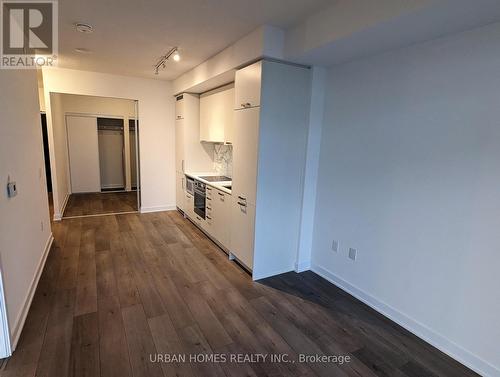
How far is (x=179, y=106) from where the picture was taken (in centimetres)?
525

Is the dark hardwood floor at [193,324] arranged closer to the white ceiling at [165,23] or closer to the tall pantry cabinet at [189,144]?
the tall pantry cabinet at [189,144]

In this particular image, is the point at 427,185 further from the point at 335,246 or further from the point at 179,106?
the point at 179,106

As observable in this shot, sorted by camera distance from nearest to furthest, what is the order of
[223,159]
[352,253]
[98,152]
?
[352,253] < [223,159] < [98,152]

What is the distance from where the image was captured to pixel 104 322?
7.79 feet

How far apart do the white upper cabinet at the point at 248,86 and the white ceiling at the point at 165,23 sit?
13.8 inches

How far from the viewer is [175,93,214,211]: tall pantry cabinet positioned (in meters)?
5.00

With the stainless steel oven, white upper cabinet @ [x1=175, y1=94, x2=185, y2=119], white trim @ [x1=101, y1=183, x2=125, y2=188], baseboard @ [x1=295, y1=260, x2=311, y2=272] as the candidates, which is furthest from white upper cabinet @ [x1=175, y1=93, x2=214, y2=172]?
white trim @ [x1=101, y1=183, x2=125, y2=188]

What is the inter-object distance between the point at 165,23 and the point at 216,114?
1745 mm

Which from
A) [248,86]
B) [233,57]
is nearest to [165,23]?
[233,57]

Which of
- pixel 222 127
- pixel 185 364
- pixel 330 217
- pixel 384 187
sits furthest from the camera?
pixel 222 127

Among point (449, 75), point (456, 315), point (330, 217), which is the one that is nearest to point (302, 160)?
point (330, 217)

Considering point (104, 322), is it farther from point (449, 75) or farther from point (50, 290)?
point (449, 75)

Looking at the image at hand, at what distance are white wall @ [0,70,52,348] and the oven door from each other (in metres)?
2.07

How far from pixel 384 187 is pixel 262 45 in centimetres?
175
